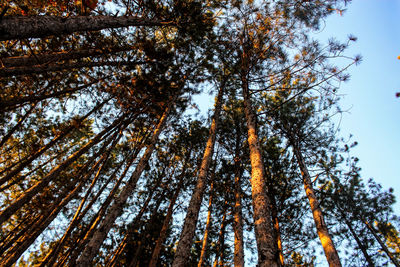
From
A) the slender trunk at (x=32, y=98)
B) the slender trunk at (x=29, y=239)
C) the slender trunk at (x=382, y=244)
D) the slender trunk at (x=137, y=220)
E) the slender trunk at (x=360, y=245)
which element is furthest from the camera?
the slender trunk at (x=137, y=220)

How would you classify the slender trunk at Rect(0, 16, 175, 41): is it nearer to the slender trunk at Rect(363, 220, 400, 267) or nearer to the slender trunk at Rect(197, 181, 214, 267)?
the slender trunk at Rect(197, 181, 214, 267)

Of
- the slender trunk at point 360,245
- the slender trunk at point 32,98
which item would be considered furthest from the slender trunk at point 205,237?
the slender trunk at point 32,98

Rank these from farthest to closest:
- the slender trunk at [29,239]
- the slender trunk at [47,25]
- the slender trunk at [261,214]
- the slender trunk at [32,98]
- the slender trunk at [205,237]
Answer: the slender trunk at [205,237] < the slender trunk at [29,239] < the slender trunk at [32,98] < the slender trunk at [261,214] < the slender trunk at [47,25]

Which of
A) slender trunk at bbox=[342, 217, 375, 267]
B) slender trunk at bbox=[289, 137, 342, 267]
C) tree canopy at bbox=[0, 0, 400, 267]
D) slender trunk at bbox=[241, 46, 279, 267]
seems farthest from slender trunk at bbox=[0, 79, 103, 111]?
slender trunk at bbox=[342, 217, 375, 267]

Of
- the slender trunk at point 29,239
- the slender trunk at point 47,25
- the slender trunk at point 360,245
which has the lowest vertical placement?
the slender trunk at point 29,239

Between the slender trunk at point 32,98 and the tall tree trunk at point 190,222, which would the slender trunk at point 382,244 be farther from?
the slender trunk at point 32,98

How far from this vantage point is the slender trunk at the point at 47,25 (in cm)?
270

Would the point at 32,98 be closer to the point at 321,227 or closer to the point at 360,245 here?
the point at 321,227

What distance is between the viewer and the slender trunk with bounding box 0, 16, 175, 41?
8.86 ft

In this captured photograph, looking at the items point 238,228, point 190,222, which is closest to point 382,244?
point 238,228

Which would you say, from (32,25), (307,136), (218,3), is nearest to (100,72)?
(32,25)

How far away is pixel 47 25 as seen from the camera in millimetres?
3193

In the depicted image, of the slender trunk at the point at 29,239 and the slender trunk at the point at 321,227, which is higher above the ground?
the slender trunk at the point at 321,227

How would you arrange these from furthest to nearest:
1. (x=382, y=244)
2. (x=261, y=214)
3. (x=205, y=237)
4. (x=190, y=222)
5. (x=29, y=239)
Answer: (x=382, y=244) → (x=205, y=237) → (x=29, y=239) → (x=190, y=222) → (x=261, y=214)
